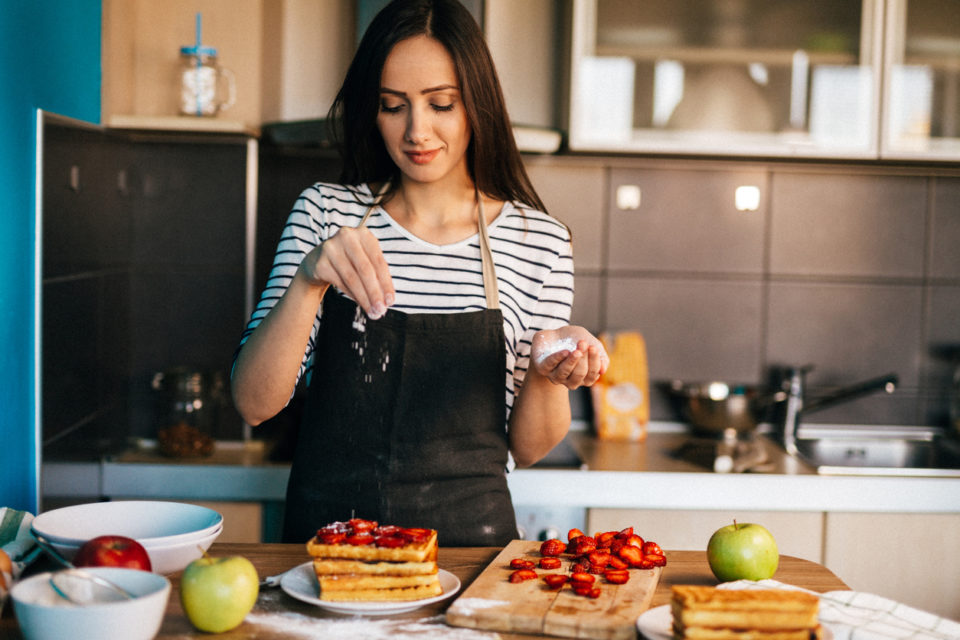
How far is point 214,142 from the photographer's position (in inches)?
99.2

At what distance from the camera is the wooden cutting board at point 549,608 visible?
100cm

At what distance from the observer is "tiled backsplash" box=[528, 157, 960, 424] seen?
2.79 metres

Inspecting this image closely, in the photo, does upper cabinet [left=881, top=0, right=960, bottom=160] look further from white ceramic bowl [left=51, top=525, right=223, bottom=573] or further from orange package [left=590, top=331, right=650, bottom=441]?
white ceramic bowl [left=51, top=525, right=223, bottom=573]

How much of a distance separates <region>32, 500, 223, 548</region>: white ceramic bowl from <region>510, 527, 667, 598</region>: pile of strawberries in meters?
0.40

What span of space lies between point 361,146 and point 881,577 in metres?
1.67

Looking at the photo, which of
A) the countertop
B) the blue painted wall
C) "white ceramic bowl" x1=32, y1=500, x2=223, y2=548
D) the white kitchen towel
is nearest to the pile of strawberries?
the white kitchen towel

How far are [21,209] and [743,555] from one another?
1.50 metres

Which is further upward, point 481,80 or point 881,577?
point 481,80

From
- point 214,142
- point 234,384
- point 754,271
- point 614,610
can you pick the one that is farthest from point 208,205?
point 614,610

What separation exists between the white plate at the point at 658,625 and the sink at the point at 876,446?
172 centimetres

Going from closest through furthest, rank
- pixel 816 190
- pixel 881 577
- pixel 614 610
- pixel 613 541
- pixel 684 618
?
pixel 684 618, pixel 614 610, pixel 613 541, pixel 881 577, pixel 816 190

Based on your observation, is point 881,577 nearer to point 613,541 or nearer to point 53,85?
point 613,541

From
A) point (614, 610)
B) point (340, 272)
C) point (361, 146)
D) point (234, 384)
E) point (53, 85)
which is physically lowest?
point (614, 610)

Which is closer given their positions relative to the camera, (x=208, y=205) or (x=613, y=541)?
(x=613, y=541)
